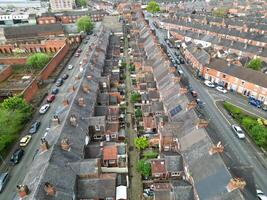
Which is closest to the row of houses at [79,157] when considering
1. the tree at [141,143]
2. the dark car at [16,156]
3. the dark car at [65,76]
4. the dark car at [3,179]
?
the tree at [141,143]

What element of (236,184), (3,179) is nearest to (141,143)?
(236,184)

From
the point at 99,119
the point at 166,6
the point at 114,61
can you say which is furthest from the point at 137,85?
the point at 166,6

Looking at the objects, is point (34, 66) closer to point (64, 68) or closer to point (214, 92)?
point (64, 68)

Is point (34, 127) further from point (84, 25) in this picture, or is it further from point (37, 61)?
point (84, 25)

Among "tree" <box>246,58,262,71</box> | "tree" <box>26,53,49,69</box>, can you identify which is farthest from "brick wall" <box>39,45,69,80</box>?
"tree" <box>246,58,262,71</box>

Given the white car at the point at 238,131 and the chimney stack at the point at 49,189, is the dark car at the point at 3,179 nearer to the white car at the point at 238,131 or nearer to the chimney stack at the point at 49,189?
the chimney stack at the point at 49,189

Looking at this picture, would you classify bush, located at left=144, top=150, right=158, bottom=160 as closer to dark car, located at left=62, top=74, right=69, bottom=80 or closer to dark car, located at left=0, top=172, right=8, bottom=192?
dark car, located at left=0, top=172, right=8, bottom=192

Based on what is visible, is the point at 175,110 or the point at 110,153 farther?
the point at 175,110
